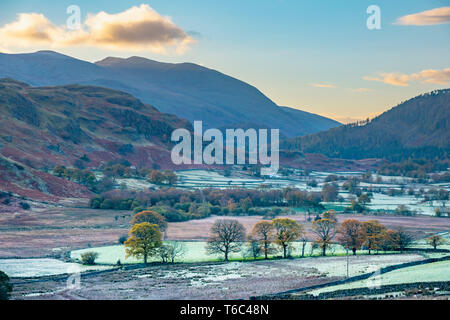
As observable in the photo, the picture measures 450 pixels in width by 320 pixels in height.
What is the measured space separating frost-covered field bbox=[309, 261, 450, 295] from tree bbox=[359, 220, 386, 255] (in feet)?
37.6

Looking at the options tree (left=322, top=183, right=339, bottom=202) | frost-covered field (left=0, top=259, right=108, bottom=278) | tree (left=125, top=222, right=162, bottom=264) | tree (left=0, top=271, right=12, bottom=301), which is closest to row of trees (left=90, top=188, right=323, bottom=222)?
tree (left=322, top=183, right=339, bottom=202)

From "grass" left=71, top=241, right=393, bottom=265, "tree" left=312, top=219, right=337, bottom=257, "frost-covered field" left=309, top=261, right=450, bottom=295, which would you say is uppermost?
"tree" left=312, top=219, right=337, bottom=257

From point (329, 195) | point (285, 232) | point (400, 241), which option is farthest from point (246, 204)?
point (400, 241)

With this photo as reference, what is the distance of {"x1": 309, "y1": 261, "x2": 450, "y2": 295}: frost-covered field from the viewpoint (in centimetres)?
3629

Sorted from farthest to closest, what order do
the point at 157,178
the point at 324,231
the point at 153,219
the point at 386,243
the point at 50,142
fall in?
the point at 50,142
the point at 157,178
the point at 153,219
the point at 324,231
the point at 386,243

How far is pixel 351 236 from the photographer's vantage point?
55406 mm

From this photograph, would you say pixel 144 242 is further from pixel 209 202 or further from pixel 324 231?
pixel 209 202

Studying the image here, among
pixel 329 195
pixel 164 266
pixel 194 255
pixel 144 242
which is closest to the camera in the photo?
pixel 164 266

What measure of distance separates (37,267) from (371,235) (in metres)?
34.0

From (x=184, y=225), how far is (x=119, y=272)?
3444 cm

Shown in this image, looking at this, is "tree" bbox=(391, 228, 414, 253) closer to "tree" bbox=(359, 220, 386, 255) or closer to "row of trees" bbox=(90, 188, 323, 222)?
"tree" bbox=(359, 220, 386, 255)

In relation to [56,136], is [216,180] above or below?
below

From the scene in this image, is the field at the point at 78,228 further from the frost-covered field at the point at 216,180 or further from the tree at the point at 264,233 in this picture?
the frost-covered field at the point at 216,180
